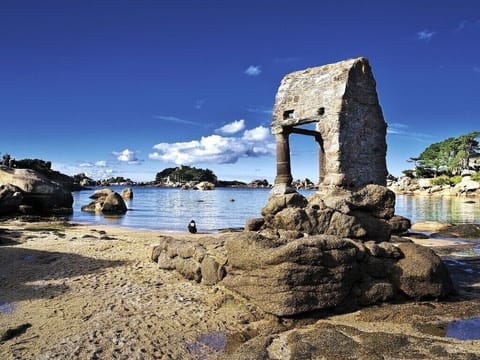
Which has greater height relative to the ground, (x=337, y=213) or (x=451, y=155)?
(x=451, y=155)

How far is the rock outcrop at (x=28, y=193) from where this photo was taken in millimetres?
27047

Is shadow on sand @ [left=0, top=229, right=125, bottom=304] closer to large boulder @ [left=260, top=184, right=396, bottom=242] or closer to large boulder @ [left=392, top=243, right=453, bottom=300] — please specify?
large boulder @ [left=260, top=184, right=396, bottom=242]

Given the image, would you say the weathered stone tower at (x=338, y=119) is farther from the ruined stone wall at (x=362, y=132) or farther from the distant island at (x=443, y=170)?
the distant island at (x=443, y=170)

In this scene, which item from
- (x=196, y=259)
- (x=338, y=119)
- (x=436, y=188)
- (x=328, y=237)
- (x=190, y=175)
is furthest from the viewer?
(x=190, y=175)

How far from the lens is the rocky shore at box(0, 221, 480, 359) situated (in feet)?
18.9

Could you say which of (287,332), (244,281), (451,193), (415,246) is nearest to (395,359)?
(287,332)

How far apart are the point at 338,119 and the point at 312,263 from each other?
6434 mm

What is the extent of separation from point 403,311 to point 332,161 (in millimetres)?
6054

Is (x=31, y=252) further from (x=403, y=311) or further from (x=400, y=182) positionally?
(x=400, y=182)

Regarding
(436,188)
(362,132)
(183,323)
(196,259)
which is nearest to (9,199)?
(196,259)

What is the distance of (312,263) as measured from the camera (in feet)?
23.6

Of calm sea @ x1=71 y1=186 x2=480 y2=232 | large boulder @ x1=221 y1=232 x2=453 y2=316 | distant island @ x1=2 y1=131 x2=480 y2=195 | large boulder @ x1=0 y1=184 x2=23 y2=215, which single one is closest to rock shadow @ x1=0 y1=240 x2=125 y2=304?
large boulder @ x1=221 y1=232 x2=453 y2=316

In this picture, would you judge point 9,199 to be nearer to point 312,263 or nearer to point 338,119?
point 338,119

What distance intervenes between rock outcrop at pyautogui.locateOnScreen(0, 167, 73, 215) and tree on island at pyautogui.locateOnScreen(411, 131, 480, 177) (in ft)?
273
